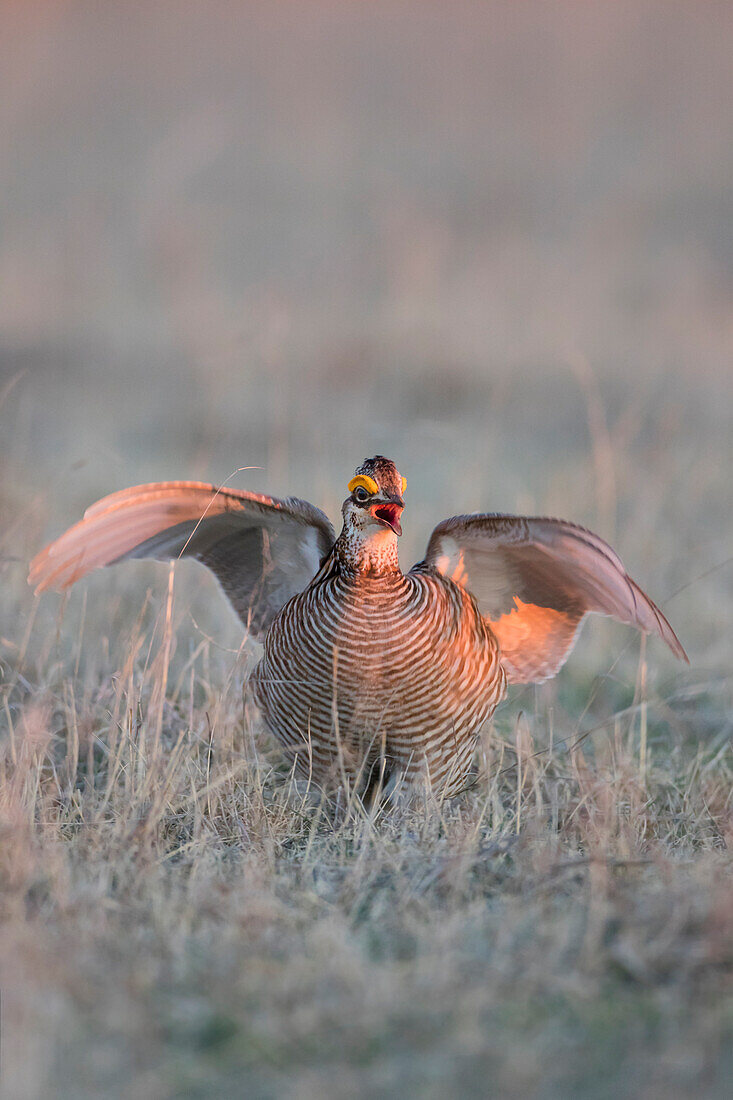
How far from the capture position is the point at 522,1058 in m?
2.04

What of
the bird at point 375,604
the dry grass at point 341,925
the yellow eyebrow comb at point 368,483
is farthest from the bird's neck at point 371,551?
the dry grass at point 341,925

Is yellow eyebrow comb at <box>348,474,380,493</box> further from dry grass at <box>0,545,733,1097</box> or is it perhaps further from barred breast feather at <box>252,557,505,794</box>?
dry grass at <box>0,545,733,1097</box>

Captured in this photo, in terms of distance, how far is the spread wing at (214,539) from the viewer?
12.1 feet

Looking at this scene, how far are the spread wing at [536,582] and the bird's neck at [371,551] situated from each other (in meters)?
0.21

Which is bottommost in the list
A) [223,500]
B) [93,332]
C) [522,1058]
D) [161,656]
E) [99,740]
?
[522,1058]

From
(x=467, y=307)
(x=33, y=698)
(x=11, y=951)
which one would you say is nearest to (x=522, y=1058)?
(x=11, y=951)

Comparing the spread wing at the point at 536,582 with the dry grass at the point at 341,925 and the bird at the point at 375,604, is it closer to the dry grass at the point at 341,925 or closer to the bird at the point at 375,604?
the bird at the point at 375,604

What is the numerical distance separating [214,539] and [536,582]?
1.16m

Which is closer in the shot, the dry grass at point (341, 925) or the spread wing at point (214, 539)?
the dry grass at point (341, 925)

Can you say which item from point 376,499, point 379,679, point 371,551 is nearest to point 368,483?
point 376,499

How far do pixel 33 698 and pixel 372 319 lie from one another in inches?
287

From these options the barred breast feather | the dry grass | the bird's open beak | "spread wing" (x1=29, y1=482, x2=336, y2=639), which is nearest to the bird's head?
the bird's open beak

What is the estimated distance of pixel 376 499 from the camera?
363 centimetres

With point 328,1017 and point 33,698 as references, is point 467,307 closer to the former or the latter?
point 33,698
